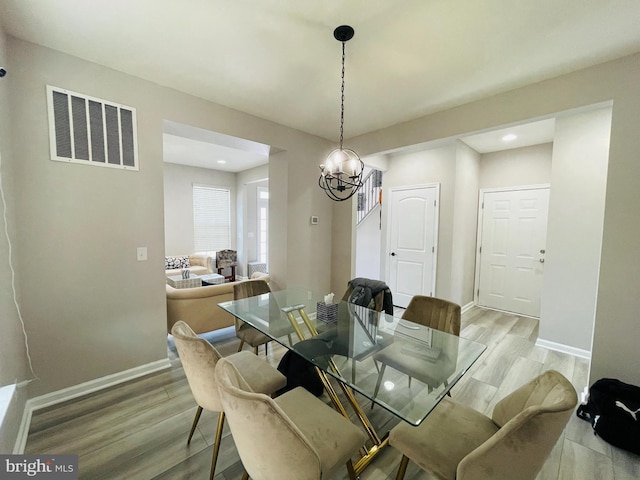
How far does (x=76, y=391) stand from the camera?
6.91 ft

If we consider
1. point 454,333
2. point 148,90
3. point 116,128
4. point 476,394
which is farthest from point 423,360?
point 148,90

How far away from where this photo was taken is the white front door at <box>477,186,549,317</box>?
13.3ft

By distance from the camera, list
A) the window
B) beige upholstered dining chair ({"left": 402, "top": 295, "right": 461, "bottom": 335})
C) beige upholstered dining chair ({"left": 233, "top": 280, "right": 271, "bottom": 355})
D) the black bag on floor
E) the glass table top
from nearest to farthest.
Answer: the glass table top
the black bag on floor
beige upholstered dining chair ({"left": 402, "top": 295, "right": 461, "bottom": 335})
beige upholstered dining chair ({"left": 233, "top": 280, "right": 271, "bottom": 355})
the window

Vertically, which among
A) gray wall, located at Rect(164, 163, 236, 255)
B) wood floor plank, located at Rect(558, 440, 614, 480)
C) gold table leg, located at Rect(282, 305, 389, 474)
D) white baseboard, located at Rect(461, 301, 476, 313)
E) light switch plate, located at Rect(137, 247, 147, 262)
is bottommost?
wood floor plank, located at Rect(558, 440, 614, 480)

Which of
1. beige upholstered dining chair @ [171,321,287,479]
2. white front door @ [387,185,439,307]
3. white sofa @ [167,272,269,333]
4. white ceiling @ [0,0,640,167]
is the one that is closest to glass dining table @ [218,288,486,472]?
beige upholstered dining chair @ [171,321,287,479]

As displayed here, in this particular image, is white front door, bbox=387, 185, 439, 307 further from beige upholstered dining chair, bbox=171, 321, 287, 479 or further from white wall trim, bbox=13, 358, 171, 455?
white wall trim, bbox=13, 358, 171, 455

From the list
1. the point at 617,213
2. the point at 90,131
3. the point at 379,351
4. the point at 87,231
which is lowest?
the point at 379,351

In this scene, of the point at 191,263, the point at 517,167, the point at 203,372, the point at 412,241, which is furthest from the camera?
the point at 191,263

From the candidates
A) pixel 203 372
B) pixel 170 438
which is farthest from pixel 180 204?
pixel 203 372

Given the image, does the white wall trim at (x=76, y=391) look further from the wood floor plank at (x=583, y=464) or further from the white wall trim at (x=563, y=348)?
the white wall trim at (x=563, y=348)

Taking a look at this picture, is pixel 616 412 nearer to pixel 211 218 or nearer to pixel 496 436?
pixel 496 436

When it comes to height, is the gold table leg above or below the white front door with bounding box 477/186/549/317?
below

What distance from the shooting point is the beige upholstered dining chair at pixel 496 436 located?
87 cm

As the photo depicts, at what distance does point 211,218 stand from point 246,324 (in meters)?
4.79
